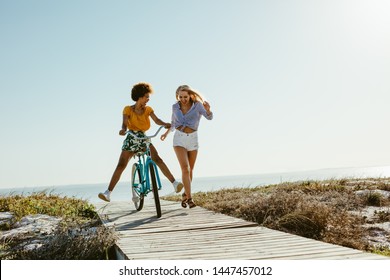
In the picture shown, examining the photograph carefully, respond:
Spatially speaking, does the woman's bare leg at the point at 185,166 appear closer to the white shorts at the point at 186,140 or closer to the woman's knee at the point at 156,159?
the white shorts at the point at 186,140

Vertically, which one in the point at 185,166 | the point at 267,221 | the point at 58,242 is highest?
the point at 185,166

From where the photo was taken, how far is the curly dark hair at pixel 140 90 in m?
7.95

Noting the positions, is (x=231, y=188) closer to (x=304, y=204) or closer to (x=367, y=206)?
(x=367, y=206)

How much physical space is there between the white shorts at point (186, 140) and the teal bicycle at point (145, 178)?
527 mm

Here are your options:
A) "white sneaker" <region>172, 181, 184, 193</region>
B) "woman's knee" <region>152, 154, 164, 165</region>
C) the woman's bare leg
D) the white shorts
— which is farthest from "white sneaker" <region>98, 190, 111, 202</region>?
the white shorts

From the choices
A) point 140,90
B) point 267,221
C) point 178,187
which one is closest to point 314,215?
→ point 267,221

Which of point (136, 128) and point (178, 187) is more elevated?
point (136, 128)

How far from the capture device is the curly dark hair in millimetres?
7953

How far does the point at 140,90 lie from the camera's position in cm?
796

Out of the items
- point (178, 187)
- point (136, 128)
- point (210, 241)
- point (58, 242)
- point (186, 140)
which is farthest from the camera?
point (186, 140)

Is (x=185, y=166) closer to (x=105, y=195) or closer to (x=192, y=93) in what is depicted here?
(x=192, y=93)

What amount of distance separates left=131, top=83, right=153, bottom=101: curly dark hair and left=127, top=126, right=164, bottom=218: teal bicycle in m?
0.70

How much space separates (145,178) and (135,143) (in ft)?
2.09

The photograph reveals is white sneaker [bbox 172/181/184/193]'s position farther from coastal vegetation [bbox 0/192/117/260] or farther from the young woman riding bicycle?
coastal vegetation [bbox 0/192/117/260]
